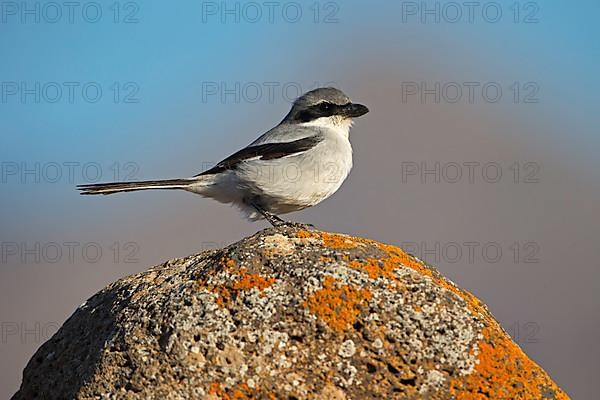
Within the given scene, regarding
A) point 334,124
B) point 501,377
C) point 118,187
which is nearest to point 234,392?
point 501,377

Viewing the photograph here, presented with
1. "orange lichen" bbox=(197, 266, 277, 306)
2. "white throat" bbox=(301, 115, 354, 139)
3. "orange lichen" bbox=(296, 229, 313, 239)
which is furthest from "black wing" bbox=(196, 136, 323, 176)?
"orange lichen" bbox=(197, 266, 277, 306)

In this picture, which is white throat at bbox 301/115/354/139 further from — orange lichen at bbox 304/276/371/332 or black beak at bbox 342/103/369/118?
orange lichen at bbox 304/276/371/332

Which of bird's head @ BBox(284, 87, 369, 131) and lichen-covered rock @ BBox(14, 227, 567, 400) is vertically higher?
bird's head @ BBox(284, 87, 369, 131)

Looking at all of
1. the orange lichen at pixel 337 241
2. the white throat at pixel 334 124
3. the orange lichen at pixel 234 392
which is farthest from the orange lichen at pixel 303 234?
the white throat at pixel 334 124

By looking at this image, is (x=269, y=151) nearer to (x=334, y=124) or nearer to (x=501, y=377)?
(x=334, y=124)

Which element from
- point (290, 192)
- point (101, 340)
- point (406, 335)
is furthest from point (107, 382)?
point (290, 192)

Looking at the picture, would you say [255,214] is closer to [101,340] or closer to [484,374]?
[101,340]

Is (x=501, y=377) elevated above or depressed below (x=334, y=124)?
below

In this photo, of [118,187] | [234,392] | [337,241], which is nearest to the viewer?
[234,392]
